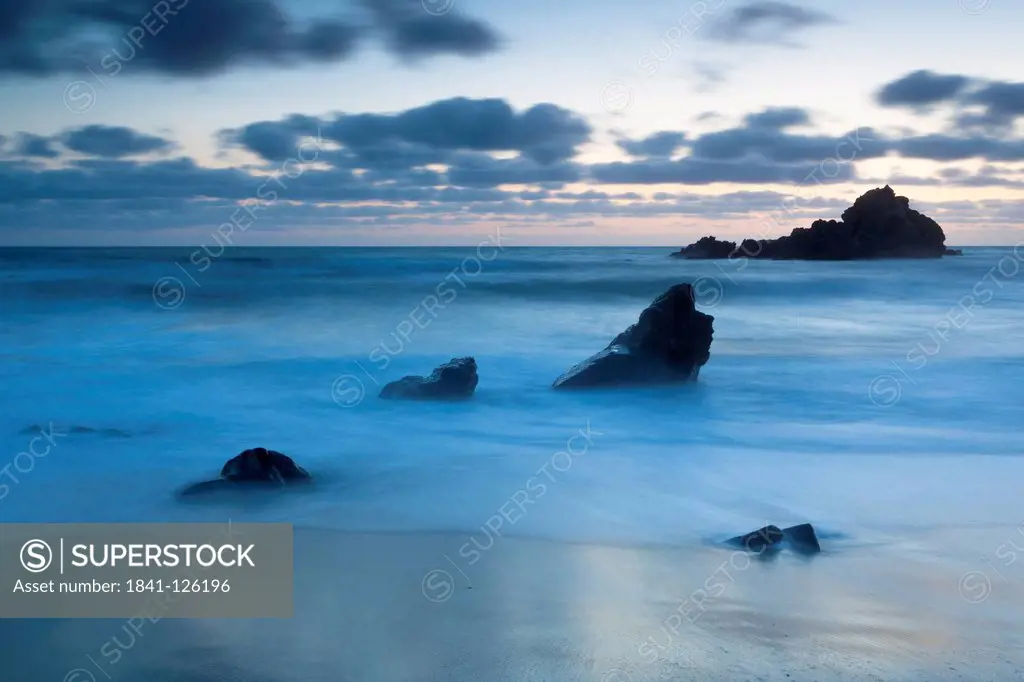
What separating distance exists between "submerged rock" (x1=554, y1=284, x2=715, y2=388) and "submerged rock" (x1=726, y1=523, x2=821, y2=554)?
5.70 meters

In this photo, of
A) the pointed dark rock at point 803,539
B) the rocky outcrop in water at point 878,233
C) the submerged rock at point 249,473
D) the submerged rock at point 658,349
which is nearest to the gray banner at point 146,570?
the submerged rock at point 249,473

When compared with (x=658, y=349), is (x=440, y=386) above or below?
below

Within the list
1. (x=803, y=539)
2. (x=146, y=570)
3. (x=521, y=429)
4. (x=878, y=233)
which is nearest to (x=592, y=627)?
(x=803, y=539)

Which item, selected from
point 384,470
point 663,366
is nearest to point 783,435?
point 663,366

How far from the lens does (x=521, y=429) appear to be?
9.66 meters

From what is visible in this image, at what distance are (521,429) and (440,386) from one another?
5.31 ft

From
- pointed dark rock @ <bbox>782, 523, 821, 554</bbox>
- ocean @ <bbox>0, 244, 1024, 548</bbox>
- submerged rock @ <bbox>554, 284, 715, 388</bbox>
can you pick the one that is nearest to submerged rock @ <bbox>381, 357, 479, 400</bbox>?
ocean @ <bbox>0, 244, 1024, 548</bbox>

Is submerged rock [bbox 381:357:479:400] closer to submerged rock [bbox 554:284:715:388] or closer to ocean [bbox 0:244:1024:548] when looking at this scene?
ocean [bbox 0:244:1024:548]

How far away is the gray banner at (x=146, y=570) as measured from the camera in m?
4.48

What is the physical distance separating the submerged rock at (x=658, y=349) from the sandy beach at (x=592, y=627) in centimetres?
578

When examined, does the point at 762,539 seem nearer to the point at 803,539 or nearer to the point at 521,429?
the point at 803,539

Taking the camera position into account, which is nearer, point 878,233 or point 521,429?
point 521,429

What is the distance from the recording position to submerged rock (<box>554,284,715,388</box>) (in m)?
10.9

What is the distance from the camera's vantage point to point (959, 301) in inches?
1144
